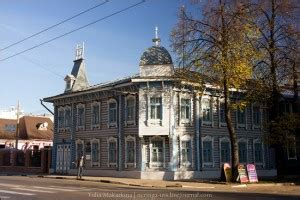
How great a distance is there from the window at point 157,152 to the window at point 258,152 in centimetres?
1018

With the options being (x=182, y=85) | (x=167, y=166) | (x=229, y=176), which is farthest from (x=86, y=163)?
(x=229, y=176)

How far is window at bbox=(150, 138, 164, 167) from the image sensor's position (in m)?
32.6

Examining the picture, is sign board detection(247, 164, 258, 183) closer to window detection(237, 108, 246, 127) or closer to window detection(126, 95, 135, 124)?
window detection(237, 108, 246, 127)

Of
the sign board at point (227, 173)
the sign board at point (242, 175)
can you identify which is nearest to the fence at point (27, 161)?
the sign board at point (227, 173)

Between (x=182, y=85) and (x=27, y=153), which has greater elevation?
(x=182, y=85)

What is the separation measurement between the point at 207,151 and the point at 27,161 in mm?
18394

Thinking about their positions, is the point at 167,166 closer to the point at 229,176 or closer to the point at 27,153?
the point at 229,176

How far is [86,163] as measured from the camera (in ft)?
124

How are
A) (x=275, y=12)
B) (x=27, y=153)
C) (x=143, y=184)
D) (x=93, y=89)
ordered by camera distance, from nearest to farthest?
(x=143, y=184) → (x=275, y=12) → (x=93, y=89) → (x=27, y=153)

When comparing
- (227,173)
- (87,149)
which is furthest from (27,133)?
(227,173)

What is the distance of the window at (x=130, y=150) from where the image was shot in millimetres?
33844

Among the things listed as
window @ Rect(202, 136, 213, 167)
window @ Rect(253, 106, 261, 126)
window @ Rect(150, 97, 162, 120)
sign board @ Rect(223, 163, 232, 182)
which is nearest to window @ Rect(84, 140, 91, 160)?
window @ Rect(150, 97, 162, 120)

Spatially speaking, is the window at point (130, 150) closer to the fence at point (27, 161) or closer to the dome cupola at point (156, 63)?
the dome cupola at point (156, 63)

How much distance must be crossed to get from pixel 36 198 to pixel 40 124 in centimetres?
4586
